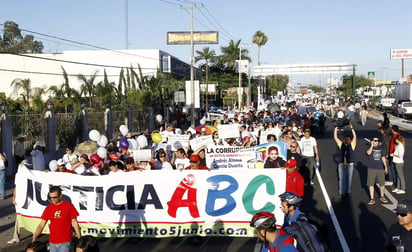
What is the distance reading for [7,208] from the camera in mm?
12391

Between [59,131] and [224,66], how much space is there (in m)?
65.1

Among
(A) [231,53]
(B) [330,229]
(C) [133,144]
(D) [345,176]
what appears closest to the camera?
(B) [330,229]

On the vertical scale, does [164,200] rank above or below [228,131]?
below

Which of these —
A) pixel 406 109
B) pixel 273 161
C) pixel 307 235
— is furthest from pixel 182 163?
pixel 406 109

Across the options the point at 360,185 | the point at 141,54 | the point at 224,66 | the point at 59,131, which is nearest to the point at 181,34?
the point at 141,54

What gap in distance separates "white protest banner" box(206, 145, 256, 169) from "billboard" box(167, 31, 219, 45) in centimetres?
3253

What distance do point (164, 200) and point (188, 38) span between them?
36943mm

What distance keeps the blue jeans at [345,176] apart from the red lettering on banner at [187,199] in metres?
→ 4.84

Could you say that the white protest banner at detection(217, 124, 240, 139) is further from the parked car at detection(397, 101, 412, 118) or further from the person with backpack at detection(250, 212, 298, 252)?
the parked car at detection(397, 101, 412, 118)

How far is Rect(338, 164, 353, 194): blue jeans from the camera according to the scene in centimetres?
1211

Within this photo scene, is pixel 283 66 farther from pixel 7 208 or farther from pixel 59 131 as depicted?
pixel 7 208

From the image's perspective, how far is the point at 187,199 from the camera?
28.8ft

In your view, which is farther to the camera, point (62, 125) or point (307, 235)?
point (62, 125)

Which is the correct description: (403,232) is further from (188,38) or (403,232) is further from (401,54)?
(401,54)
